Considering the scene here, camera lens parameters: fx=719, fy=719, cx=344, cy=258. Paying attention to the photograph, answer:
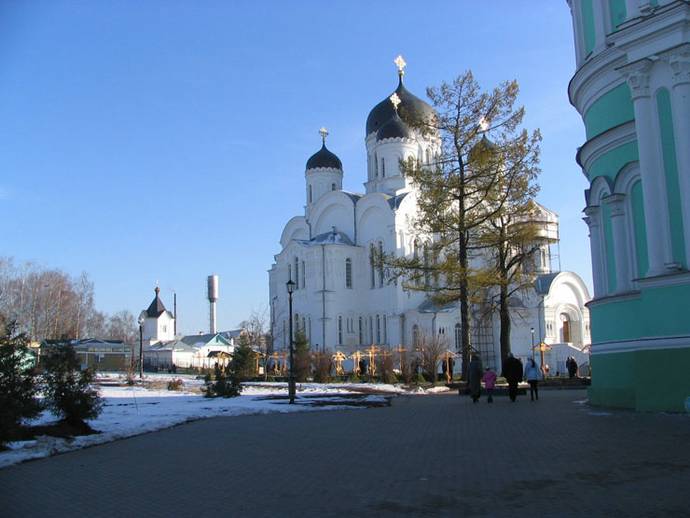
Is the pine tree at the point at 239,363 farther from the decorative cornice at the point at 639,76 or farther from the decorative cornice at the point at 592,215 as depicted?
the decorative cornice at the point at 639,76

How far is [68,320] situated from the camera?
66.1m

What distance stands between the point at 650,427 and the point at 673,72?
6968 mm

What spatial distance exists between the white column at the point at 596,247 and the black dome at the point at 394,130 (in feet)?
115

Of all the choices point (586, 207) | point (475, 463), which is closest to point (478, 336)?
point (586, 207)

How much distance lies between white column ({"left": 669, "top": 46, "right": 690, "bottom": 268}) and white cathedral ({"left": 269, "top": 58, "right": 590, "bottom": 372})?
27848mm

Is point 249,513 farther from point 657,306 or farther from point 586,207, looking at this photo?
point 586,207

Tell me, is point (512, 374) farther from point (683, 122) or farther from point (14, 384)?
point (14, 384)

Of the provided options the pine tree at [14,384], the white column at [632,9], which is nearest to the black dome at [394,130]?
the white column at [632,9]

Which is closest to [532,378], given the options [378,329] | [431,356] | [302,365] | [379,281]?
[431,356]

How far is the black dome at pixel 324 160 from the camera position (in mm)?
57406

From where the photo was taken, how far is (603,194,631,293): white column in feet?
52.4

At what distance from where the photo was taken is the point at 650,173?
46.3 feet

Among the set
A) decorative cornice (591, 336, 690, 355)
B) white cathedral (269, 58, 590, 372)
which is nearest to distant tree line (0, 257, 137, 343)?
white cathedral (269, 58, 590, 372)

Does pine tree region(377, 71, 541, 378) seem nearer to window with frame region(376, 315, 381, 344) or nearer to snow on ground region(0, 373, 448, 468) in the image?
snow on ground region(0, 373, 448, 468)
